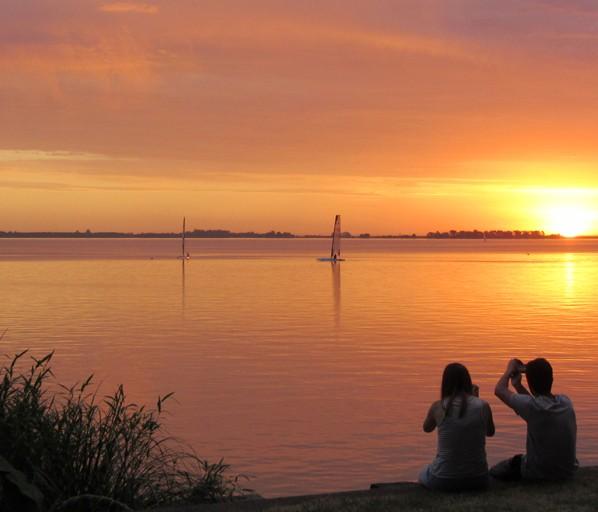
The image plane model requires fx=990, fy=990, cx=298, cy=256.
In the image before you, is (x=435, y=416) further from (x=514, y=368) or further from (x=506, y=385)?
(x=514, y=368)

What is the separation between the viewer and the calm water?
1795cm

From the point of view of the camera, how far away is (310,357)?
30.7 meters

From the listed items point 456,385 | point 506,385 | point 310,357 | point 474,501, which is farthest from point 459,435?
→ point 310,357

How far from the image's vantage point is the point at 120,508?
1050cm

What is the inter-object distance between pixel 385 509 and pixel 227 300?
4792 centimetres

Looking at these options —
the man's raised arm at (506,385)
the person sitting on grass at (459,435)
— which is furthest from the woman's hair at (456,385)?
the man's raised arm at (506,385)

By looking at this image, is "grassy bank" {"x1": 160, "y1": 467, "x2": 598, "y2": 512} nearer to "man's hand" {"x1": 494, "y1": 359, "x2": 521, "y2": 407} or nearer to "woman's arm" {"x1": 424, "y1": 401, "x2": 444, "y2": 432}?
"woman's arm" {"x1": 424, "y1": 401, "x2": 444, "y2": 432}

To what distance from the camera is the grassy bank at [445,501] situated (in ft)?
32.1

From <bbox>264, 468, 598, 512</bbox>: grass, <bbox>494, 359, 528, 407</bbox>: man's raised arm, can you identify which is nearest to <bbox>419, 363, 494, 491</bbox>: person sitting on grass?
<bbox>264, 468, 598, 512</bbox>: grass

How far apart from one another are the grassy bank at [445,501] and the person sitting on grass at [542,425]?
0.19 m

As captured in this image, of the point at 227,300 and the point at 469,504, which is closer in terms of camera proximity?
the point at 469,504

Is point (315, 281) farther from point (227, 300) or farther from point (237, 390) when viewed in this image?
point (237, 390)

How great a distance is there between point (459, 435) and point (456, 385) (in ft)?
1.69

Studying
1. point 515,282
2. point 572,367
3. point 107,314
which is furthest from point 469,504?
point 515,282
